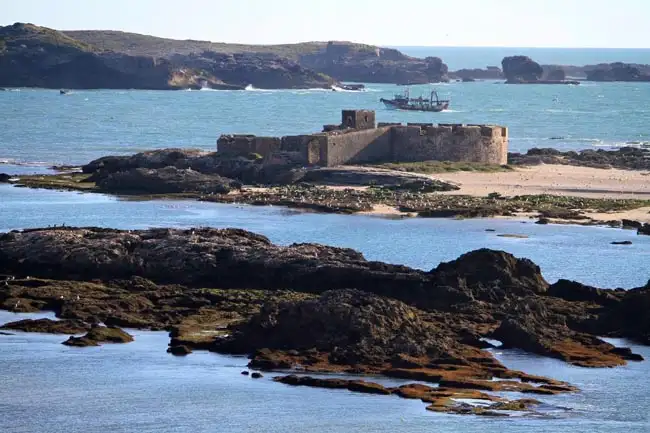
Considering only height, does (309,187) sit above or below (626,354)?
below

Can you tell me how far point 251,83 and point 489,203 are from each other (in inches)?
5139

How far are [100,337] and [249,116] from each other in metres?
85.8

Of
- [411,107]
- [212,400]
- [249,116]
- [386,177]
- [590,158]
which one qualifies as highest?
[212,400]

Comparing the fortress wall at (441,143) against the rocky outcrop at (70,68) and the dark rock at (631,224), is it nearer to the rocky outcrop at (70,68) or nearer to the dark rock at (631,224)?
the dark rock at (631,224)

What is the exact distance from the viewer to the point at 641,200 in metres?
52.6

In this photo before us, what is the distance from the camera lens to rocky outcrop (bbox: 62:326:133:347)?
30047mm

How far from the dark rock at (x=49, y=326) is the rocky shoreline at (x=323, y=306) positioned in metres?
0.04

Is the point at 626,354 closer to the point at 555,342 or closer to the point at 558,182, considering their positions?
the point at 555,342

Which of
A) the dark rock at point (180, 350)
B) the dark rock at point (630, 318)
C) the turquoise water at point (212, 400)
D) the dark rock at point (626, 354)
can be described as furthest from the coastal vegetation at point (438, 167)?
the turquoise water at point (212, 400)

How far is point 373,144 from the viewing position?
2377 inches

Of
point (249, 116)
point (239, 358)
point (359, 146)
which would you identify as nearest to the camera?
point (239, 358)

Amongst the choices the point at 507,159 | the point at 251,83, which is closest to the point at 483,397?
the point at 507,159

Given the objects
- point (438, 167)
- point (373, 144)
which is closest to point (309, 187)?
point (373, 144)

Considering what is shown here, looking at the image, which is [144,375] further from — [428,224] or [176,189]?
[176,189]
